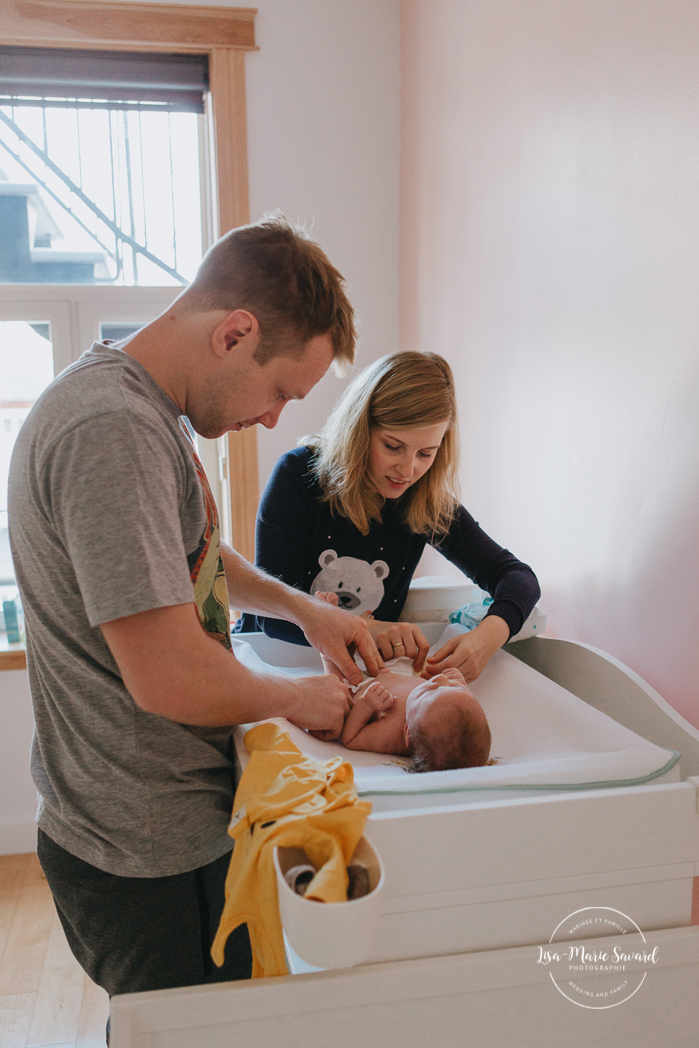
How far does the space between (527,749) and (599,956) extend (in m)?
0.31

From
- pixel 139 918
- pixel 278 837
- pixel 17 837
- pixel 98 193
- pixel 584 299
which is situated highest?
pixel 98 193

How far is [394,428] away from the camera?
143cm

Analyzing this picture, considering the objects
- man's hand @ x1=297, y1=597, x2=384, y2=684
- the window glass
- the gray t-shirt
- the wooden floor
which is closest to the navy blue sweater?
man's hand @ x1=297, y1=597, x2=384, y2=684

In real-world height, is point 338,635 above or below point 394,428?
below

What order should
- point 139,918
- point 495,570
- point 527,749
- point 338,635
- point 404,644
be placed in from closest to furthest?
point 139,918, point 527,749, point 338,635, point 404,644, point 495,570

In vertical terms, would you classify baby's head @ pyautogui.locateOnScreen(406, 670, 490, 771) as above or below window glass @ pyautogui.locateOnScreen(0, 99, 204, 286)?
below

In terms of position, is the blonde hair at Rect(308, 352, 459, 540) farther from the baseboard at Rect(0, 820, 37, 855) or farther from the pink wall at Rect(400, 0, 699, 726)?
the baseboard at Rect(0, 820, 37, 855)

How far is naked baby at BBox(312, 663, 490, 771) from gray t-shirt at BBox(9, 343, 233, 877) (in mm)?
267

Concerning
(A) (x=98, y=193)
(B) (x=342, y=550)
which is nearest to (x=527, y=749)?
(B) (x=342, y=550)

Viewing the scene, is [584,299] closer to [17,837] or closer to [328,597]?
[328,597]

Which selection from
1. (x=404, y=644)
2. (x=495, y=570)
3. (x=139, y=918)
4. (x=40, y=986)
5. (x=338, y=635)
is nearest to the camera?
(x=139, y=918)

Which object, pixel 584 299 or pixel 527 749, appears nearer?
pixel 527 749

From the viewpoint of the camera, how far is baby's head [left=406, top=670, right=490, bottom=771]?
1.08m

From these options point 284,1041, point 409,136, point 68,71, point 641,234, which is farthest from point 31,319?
point 284,1041
